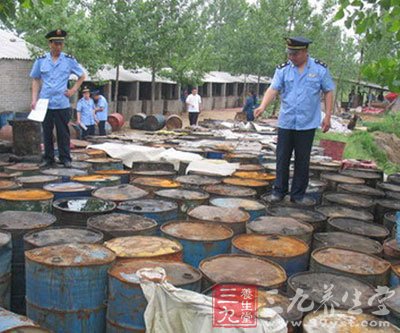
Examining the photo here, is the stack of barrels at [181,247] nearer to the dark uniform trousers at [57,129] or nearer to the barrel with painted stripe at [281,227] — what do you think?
the barrel with painted stripe at [281,227]

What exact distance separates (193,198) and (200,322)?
249 cm

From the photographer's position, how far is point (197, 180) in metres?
5.97

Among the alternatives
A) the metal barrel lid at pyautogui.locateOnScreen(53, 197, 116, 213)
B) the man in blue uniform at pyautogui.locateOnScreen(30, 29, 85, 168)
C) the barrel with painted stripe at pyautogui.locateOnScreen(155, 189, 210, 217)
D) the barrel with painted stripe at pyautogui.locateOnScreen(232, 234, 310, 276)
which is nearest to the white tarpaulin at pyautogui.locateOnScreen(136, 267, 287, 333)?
the barrel with painted stripe at pyautogui.locateOnScreen(232, 234, 310, 276)

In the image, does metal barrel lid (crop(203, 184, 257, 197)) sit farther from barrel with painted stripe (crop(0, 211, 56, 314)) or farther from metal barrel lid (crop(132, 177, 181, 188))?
barrel with painted stripe (crop(0, 211, 56, 314))

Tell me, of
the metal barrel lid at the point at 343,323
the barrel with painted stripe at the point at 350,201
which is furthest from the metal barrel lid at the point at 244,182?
the metal barrel lid at the point at 343,323

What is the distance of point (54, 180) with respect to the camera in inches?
214

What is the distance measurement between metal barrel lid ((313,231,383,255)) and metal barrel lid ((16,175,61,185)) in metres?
2.94

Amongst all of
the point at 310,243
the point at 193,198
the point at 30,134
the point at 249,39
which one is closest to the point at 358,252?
the point at 310,243

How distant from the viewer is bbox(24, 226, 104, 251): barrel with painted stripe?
11.4ft

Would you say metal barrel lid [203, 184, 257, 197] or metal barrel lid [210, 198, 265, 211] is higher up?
metal barrel lid [203, 184, 257, 197]

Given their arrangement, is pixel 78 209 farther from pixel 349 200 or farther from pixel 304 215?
pixel 349 200

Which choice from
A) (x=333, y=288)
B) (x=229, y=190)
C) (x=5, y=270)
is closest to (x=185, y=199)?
(x=229, y=190)

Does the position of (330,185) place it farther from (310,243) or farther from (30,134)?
(30,134)

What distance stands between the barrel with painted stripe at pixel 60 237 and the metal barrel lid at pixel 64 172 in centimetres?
217
